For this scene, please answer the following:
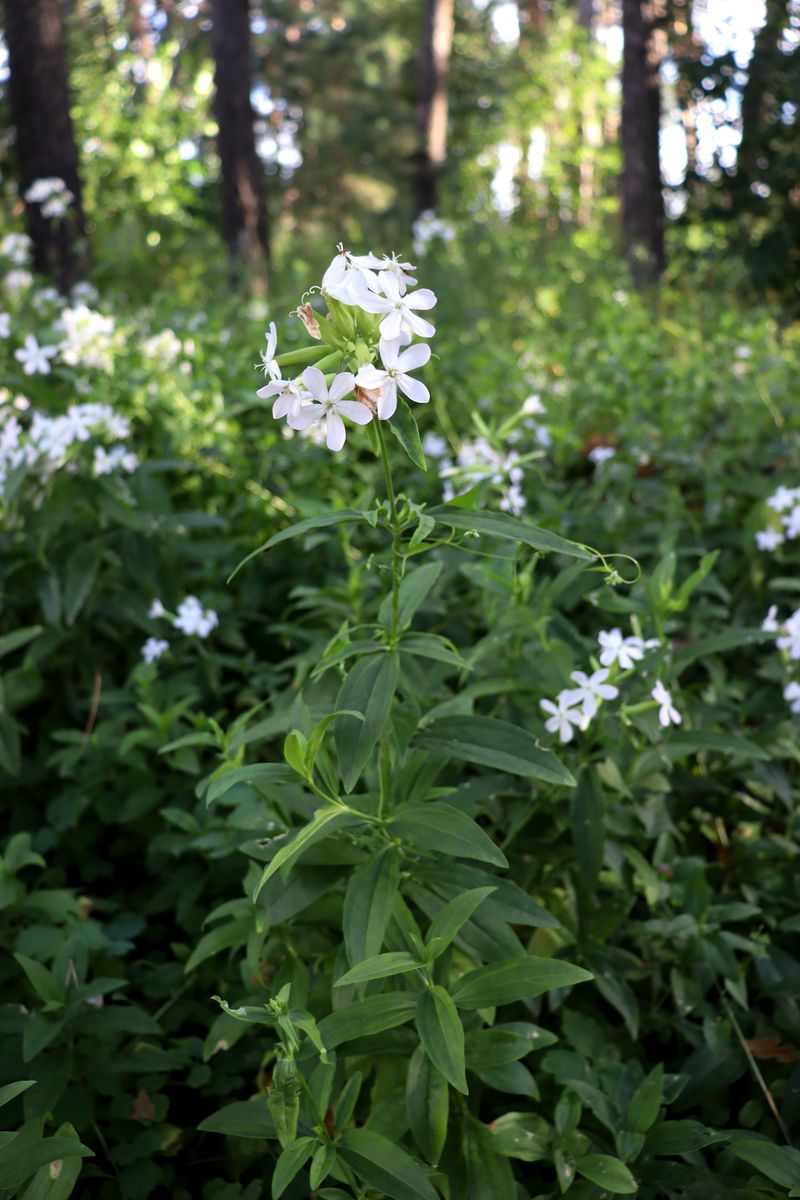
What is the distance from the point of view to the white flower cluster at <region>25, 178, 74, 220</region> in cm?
569

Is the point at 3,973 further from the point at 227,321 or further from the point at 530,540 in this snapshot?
the point at 227,321

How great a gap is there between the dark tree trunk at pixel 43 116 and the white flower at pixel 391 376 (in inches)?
233

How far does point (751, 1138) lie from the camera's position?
1.69 m

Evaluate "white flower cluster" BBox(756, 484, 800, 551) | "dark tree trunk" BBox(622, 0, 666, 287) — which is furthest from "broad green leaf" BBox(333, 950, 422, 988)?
"dark tree trunk" BBox(622, 0, 666, 287)

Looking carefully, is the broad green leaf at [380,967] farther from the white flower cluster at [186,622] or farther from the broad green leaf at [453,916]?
the white flower cluster at [186,622]

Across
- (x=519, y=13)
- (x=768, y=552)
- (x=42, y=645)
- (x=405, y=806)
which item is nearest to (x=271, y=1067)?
(x=405, y=806)

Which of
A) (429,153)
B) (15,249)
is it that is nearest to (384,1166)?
(15,249)

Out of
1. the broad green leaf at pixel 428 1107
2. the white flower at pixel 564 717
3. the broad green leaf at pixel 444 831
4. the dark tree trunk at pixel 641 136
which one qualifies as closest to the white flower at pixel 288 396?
the broad green leaf at pixel 444 831

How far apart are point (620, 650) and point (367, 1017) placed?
0.82 m

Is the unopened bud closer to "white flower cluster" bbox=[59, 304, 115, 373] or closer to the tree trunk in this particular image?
"white flower cluster" bbox=[59, 304, 115, 373]

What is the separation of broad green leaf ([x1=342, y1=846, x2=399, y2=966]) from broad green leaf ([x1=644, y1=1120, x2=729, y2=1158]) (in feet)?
1.95

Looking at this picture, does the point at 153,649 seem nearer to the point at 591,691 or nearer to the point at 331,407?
the point at 591,691

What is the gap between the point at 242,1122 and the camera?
153 centimetres

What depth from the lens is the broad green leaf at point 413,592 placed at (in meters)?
1.65
